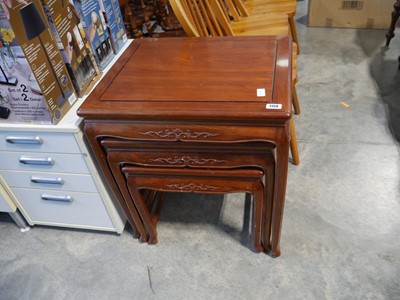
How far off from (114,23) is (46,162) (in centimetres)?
56

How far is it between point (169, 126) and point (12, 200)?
2.72ft

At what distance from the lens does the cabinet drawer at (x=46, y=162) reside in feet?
3.41

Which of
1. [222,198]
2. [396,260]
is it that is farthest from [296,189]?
[396,260]

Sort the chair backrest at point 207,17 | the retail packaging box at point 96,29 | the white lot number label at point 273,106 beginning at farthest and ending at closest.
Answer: the chair backrest at point 207,17 < the retail packaging box at point 96,29 < the white lot number label at point 273,106

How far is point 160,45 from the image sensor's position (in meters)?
1.16

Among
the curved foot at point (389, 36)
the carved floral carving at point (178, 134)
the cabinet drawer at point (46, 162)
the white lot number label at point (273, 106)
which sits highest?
the white lot number label at point (273, 106)

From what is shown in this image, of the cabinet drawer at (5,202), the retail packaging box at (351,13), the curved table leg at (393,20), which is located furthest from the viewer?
the retail packaging box at (351,13)

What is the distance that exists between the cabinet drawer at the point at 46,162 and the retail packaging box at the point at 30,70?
0.13m

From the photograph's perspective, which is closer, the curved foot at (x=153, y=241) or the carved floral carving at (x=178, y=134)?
the carved floral carving at (x=178, y=134)

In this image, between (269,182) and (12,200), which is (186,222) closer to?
(269,182)

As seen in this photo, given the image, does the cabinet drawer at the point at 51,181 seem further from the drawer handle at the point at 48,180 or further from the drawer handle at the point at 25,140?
the drawer handle at the point at 25,140

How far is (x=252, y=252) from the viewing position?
123 cm

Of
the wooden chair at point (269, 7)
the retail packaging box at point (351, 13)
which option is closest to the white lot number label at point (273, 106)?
the wooden chair at point (269, 7)

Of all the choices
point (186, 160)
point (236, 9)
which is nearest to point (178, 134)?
point (186, 160)
